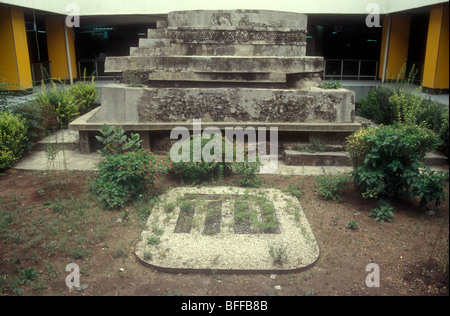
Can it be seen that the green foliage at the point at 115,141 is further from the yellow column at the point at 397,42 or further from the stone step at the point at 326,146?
the yellow column at the point at 397,42

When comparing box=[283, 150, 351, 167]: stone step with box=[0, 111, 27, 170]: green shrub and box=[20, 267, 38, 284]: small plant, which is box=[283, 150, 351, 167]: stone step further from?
box=[0, 111, 27, 170]: green shrub

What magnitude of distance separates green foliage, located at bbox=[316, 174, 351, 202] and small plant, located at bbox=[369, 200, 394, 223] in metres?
0.55

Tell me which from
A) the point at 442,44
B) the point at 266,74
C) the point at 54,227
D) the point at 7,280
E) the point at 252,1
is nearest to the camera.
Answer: the point at 7,280

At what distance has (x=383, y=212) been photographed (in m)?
5.29

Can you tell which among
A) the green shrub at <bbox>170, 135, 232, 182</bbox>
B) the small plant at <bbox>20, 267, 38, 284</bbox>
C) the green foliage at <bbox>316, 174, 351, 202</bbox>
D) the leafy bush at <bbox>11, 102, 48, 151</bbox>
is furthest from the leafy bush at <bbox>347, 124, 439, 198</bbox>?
the leafy bush at <bbox>11, 102, 48, 151</bbox>

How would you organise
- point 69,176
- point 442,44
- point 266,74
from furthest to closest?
point 442,44
point 266,74
point 69,176

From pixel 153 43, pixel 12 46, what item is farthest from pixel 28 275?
pixel 12 46

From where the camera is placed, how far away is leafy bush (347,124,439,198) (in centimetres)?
525

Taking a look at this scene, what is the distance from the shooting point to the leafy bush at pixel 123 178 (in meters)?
5.45

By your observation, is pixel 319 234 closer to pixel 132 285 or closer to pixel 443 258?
pixel 443 258

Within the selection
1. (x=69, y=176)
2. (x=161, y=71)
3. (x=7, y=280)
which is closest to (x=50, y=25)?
(x=161, y=71)

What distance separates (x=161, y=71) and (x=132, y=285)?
485 centimetres

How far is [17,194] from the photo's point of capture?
19.5ft

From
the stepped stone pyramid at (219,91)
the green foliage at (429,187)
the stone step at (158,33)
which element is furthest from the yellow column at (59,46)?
the green foliage at (429,187)
